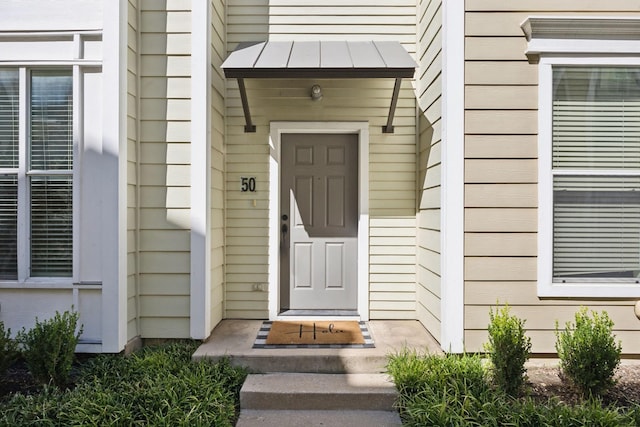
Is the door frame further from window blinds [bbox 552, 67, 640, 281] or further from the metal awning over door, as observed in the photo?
window blinds [bbox 552, 67, 640, 281]

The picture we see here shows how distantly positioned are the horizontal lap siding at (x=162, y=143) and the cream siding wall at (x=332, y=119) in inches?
28.5

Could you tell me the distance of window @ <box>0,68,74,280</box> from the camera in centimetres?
330

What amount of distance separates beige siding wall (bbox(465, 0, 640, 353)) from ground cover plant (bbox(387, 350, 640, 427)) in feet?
1.35

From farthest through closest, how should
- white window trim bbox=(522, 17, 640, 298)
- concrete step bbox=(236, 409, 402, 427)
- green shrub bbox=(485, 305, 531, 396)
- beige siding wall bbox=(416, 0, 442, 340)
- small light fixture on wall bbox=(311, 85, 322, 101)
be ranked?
small light fixture on wall bbox=(311, 85, 322, 101)
beige siding wall bbox=(416, 0, 442, 340)
white window trim bbox=(522, 17, 640, 298)
green shrub bbox=(485, 305, 531, 396)
concrete step bbox=(236, 409, 402, 427)

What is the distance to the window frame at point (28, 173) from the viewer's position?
10.7 feet

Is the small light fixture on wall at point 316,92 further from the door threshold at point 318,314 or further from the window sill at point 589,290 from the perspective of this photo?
the window sill at point 589,290

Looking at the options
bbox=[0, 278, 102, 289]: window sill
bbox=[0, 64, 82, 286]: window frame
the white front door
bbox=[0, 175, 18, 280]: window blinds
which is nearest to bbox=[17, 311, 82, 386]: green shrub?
bbox=[0, 278, 102, 289]: window sill

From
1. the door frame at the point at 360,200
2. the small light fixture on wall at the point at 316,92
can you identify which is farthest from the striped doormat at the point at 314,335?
the small light fixture on wall at the point at 316,92

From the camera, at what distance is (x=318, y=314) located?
428cm

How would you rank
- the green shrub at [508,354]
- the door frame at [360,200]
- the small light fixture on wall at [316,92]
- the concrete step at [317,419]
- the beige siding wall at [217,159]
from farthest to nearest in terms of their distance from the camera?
1. the door frame at [360,200]
2. the small light fixture on wall at [316,92]
3. the beige siding wall at [217,159]
4. the green shrub at [508,354]
5. the concrete step at [317,419]

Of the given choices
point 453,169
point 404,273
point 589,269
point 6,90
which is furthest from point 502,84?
point 6,90

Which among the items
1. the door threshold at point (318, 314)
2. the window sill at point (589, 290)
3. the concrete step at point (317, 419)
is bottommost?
the concrete step at point (317, 419)

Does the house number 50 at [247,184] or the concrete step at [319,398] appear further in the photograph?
the house number 50 at [247,184]

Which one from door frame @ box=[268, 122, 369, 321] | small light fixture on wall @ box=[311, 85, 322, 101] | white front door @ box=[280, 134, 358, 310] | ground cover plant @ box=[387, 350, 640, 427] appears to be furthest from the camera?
white front door @ box=[280, 134, 358, 310]
